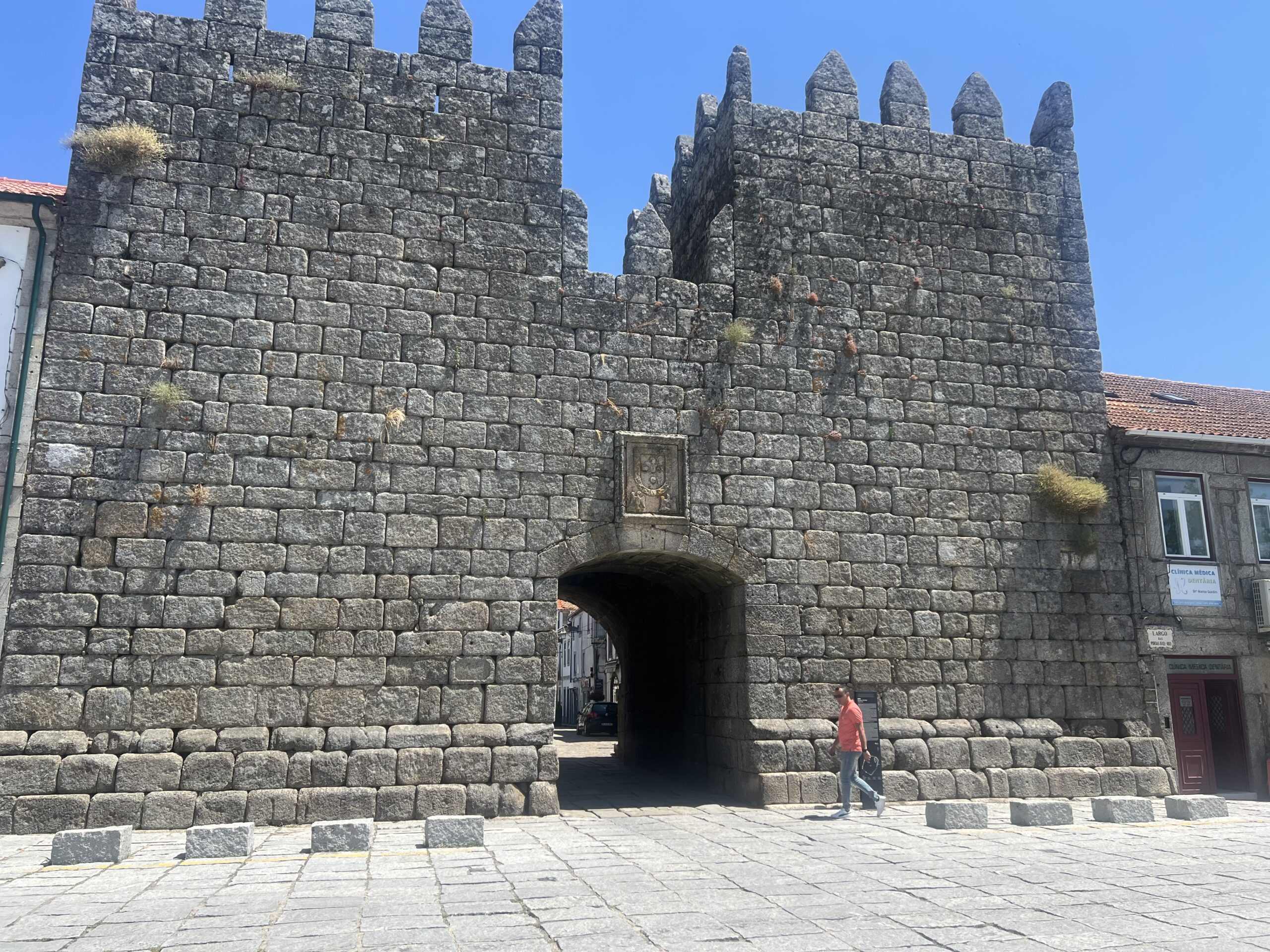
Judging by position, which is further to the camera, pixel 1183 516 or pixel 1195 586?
pixel 1183 516

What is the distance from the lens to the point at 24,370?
8.59m

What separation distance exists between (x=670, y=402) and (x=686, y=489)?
957mm

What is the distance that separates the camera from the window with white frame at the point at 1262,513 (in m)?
12.1

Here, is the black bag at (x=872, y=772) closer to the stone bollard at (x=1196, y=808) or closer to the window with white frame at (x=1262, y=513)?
the stone bollard at (x=1196, y=808)

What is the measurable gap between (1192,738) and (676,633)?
20.8 feet

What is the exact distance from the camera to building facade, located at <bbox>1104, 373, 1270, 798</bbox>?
11312 millimetres

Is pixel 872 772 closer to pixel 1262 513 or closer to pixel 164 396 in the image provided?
pixel 1262 513

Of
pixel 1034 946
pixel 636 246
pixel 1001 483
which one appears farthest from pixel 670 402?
pixel 1034 946

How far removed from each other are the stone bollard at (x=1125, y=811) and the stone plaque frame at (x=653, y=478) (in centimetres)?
463

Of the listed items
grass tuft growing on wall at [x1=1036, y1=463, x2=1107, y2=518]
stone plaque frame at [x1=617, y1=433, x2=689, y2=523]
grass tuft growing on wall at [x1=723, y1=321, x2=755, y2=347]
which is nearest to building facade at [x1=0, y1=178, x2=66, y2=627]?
stone plaque frame at [x1=617, y1=433, x2=689, y2=523]

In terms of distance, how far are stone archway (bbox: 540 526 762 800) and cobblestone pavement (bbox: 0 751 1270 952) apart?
2350 millimetres

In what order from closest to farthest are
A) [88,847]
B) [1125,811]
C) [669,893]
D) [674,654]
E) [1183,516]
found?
[669,893], [88,847], [1125,811], [1183,516], [674,654]

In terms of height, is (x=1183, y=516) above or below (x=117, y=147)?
below

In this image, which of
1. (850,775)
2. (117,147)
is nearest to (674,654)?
(850,775)
